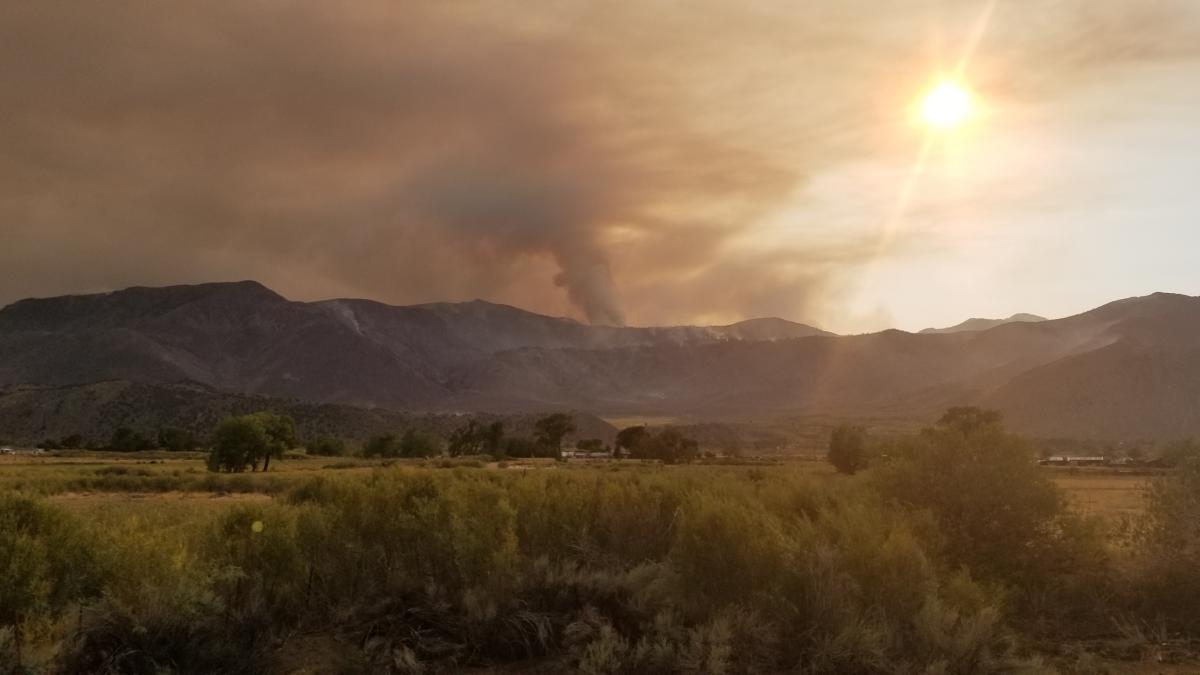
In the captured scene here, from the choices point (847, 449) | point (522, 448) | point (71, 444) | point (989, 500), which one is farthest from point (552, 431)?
point (989, 500)

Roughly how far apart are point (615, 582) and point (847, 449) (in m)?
60.5

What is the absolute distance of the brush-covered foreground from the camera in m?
11.4

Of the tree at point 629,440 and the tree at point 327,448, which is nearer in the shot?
the tree at point 327,448

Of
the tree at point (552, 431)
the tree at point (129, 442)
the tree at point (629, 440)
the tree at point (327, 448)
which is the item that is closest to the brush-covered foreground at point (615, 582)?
the tree at point (629, 440)

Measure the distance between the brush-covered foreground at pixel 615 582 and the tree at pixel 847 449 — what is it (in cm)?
5084

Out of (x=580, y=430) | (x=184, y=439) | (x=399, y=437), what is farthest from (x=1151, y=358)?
(x=184, y=439)

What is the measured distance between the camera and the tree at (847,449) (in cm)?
6838

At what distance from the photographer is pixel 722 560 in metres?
13.2

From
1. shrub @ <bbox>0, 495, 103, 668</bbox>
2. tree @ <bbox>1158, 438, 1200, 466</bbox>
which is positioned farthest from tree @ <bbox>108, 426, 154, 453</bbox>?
tree @ <bbox>1158, 438, 1200, 466</bbox>

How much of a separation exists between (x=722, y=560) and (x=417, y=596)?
4.91m

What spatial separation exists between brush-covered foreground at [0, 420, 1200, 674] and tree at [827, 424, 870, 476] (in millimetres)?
50841

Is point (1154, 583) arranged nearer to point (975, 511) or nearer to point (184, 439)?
point (975, 511)

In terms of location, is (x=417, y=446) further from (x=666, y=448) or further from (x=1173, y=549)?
(x=1173, y=549)

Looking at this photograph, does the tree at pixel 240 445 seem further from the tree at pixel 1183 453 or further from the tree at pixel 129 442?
the tree at pixel 1183 453
